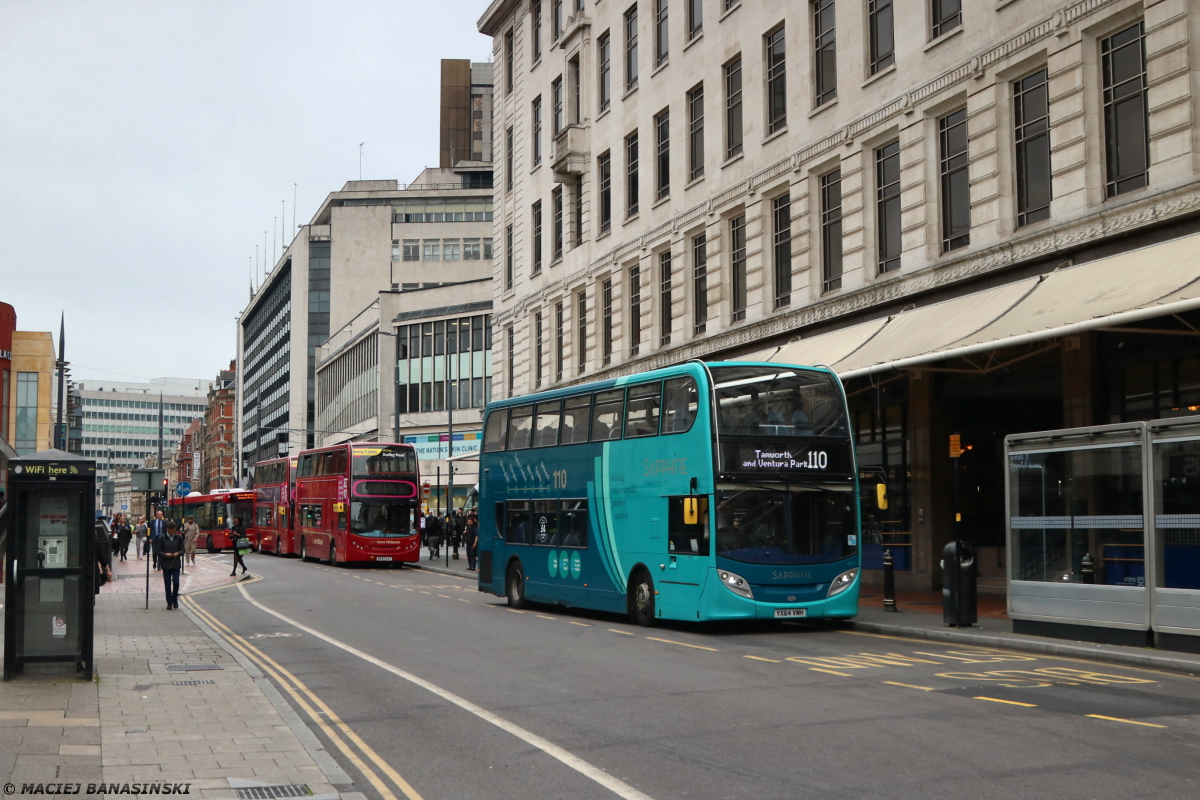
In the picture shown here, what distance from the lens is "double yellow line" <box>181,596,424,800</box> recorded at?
26.7ft

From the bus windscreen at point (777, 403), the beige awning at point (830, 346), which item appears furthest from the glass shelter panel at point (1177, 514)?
the beige awning at point (830, 346)

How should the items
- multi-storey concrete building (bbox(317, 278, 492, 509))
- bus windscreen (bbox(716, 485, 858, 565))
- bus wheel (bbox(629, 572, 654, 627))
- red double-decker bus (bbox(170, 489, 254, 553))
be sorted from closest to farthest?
bus windscreen (bbox(716, 485, 858, 565))
bus wheel (bbox(629, 572, 654, 627))
red double-decker bus (bbox(170, 489, 254, 553))
multi-storey concrete building (bbox(317, 278, 492, 509))

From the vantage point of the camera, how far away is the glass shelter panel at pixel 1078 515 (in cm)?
1473

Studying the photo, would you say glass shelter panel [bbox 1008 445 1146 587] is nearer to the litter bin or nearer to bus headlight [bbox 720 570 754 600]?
the litter bin

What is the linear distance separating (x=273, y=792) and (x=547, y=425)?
50.1 ft

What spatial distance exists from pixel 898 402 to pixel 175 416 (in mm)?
186426

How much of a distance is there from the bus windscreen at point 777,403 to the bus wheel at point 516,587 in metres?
7.76

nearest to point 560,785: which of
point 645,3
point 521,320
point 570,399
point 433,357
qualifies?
point 570,399

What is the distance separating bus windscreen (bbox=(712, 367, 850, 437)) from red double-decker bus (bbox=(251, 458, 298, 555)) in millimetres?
34727

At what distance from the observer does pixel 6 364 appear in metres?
49.1

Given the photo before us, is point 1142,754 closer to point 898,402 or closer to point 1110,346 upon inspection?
point 1110,346

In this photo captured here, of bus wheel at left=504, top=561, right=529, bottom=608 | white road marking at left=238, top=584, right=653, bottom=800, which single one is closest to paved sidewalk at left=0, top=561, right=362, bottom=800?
white road marking at left=238, top=584, right=653, bottom=800

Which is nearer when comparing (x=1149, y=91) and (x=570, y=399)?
(x=1149, y=91)

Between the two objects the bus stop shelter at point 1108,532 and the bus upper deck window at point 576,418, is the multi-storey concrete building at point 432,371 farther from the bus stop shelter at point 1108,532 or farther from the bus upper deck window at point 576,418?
the bus stop shelter at point 1108,532
